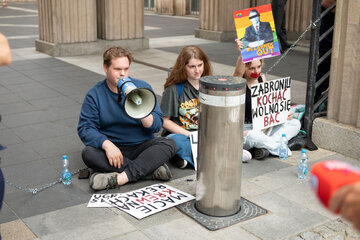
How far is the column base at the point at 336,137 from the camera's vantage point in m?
5.45

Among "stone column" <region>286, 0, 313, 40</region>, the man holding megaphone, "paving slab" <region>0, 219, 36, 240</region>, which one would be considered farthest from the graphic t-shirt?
"stone column" <region>286, 0, 313, 40</region>

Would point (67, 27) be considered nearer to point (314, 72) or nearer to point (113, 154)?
point (314, 72)

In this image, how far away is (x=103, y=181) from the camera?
15.0 feet

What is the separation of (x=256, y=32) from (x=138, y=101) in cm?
166

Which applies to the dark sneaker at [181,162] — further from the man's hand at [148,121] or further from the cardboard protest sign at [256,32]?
the cardboard protest sign at [256,32]

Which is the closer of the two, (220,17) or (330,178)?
(330,178)

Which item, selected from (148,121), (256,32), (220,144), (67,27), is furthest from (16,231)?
(67,27)

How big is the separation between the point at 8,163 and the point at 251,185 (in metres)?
2.58

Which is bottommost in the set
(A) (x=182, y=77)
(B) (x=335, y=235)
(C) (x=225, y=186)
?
(B) (x=335, y=235)

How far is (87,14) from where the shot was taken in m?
12.4

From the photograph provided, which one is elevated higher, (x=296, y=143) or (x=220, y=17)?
(x=220, y=17)

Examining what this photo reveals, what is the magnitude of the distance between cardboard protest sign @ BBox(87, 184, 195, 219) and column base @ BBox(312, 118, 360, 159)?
2.08 meters

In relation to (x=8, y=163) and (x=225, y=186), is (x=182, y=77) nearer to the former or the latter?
(x=225, y=186)

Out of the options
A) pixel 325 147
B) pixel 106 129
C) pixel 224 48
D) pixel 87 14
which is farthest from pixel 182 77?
pixel 224 48
